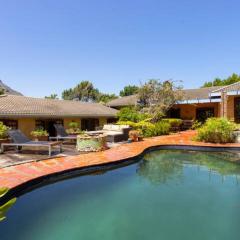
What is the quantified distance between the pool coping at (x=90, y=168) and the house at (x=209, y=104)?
8.41m

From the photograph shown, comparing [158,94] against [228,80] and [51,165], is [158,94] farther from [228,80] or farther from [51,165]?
[228,80]

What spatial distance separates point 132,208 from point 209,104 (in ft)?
82.4


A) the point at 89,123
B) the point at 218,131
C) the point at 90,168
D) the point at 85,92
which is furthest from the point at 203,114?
the point at 85,92

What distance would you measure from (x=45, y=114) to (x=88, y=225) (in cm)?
1476

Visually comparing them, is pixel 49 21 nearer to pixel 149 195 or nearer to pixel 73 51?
pixel 73 51

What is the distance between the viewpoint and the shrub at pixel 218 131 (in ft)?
57.0

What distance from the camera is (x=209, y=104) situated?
29688 millimetres

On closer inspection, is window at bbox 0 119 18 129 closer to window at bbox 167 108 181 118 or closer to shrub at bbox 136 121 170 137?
shrub at bbox 136 121 170 137

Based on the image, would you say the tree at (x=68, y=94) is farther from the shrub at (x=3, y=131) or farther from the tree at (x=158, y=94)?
the shrub at (x=3, y=131)

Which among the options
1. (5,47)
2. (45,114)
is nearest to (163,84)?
(45,114)

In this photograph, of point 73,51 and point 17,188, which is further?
point 73,51

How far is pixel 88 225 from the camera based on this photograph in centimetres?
609

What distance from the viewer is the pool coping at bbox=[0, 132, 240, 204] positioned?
25.4 feet

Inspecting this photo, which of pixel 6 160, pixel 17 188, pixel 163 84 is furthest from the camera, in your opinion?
pixel 163 84
